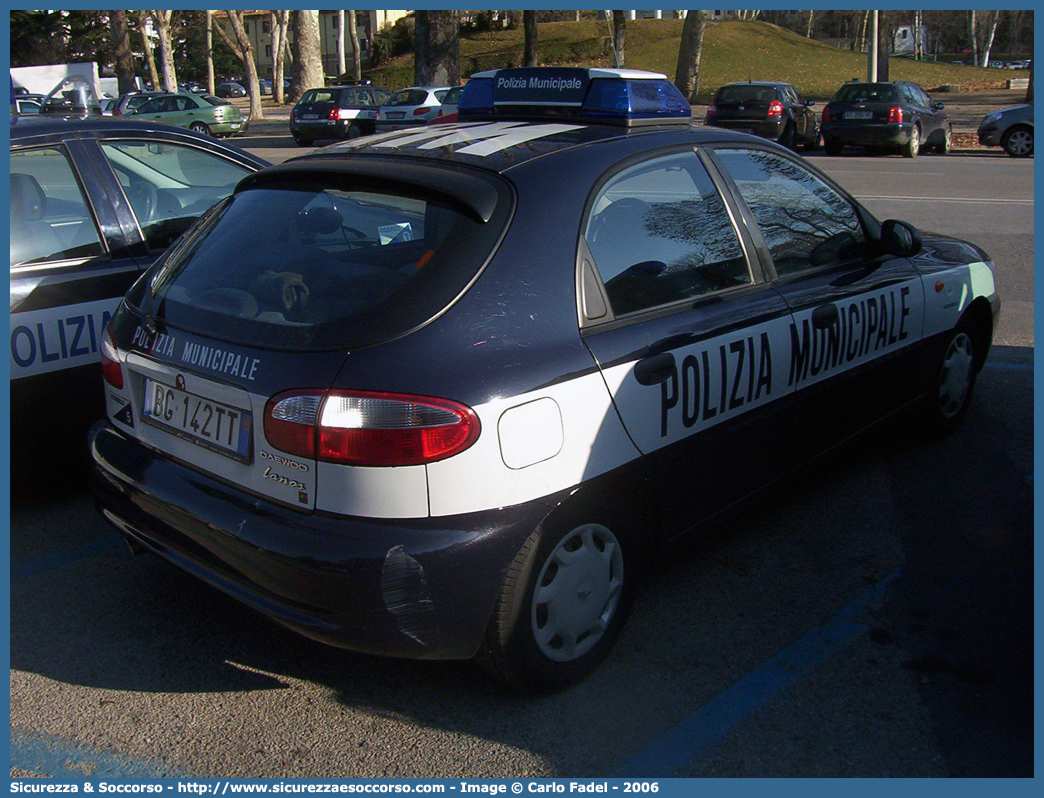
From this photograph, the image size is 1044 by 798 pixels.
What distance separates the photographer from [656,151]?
339 cm

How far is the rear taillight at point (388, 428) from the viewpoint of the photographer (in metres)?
2.50

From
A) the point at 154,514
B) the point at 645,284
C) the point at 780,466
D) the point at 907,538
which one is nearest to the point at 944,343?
the point at 907,538

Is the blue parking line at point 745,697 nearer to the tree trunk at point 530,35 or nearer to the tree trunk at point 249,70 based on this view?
the tree trunk at point 530,35

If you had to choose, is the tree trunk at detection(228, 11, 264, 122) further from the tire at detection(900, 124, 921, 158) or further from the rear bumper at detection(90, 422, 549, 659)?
the rear bumper at detection(90, 422, 549, 659)

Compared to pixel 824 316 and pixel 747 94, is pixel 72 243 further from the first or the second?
pixel 747 94

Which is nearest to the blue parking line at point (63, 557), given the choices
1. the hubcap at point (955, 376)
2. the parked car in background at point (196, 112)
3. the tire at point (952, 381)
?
the tire at point (952, 381)

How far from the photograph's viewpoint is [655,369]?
302 centimetres

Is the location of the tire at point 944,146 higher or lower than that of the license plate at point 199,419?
higher

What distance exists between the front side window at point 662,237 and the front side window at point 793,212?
226 millimetres

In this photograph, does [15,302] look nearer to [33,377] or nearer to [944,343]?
[33,377]

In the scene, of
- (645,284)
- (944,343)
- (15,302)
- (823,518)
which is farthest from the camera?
(944,343)

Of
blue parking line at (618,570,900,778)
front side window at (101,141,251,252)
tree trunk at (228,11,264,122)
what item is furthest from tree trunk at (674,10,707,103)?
blue parking line at (618,570,900,778)

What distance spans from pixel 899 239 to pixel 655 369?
1897 millimetres

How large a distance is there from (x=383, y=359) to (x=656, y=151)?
4.58 feet
